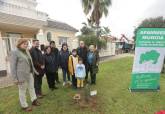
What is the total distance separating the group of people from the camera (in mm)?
3518

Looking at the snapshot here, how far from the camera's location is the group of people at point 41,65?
3.52m

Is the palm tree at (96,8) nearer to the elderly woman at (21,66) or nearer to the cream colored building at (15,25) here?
the cream colored building at (15,25)

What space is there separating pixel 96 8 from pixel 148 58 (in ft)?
37.6

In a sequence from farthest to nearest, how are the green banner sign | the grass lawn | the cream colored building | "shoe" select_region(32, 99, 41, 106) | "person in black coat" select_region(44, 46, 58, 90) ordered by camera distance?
Result: the cream colored building
the green banner sign
"person in black coat" select_region(44, 46, 58, 90)
"shoe" select_region(32, 99, 41, 106)
the grass lawn

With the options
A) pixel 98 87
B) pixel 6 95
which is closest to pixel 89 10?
pixel 98 87

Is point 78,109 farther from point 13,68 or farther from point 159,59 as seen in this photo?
point 159,59

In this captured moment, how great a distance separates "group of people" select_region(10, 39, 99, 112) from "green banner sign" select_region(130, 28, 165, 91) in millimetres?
1640

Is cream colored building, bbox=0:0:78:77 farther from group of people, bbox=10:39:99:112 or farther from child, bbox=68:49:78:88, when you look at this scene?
child, bbox=68:49:78:88

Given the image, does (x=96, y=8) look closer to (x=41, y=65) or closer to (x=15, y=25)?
(x=15, y=25)

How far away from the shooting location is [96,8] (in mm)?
15352

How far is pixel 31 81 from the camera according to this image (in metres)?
3.86

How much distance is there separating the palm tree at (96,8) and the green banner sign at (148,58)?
1126cm

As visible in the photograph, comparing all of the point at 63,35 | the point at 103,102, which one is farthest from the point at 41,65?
the point at 63,35

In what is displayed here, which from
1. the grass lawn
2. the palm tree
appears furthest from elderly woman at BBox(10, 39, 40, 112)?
the palm tree
